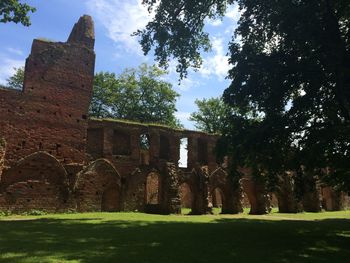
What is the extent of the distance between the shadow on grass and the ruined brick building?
897cm

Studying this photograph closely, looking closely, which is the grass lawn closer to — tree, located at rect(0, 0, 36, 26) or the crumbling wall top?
tree, located at rect(0, 0, 36, 26)

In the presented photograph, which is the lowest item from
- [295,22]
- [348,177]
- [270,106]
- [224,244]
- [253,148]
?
[224,244]

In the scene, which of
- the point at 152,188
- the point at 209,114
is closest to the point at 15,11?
the point at 152,188

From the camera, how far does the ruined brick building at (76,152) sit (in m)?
21.0

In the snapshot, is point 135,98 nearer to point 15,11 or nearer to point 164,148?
point 164,148

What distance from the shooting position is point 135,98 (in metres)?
41.8

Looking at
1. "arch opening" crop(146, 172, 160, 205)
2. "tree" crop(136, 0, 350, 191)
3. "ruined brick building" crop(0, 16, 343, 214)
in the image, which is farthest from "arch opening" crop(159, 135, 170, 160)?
"tree" crop(136, 0, 350, 191)

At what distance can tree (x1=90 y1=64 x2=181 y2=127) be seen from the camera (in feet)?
133

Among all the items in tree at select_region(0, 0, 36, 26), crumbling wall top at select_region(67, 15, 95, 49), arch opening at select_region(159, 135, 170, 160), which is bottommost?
arch opening at select_region(159, 135, 170, 160)

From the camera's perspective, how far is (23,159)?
2092 centimetres

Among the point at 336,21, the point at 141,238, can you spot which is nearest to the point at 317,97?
the point at 336,21

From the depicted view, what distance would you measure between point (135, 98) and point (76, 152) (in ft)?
64.4

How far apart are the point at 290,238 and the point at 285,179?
1741 centimetres

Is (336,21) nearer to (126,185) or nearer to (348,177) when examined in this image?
(348,177)
